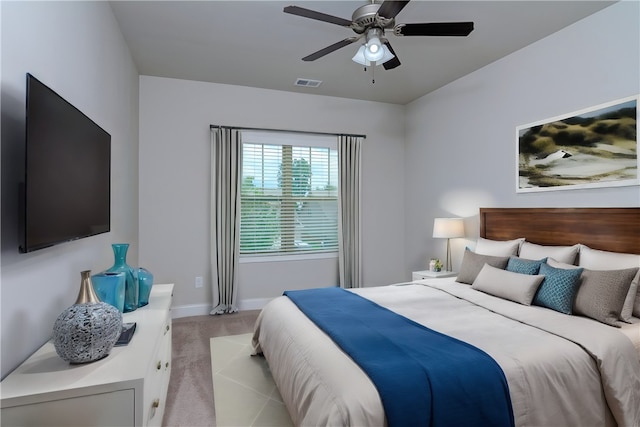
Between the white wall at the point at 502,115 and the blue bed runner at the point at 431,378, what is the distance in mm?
1988

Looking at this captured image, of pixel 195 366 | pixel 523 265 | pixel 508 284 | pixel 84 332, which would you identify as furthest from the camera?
pixel 195 366

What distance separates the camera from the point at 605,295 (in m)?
2.17

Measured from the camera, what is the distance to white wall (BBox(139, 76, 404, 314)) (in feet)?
13.5

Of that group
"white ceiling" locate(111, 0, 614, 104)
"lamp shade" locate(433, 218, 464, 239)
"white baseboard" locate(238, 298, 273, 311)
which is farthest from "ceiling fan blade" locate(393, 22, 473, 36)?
"white baseboard" locate(238, 298, 273, 311)

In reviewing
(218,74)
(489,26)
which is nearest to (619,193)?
(489,26)

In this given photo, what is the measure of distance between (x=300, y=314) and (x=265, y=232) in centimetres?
229

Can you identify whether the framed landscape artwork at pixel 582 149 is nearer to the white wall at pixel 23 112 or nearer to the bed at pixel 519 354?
the bed at pixel 519 354

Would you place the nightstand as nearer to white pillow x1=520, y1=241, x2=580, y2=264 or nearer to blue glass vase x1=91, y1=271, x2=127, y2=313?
white pillow x1=520, y1=241, x2=580, y2=264

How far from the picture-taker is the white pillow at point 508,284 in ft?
8.20

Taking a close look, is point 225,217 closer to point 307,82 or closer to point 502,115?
point 307,82

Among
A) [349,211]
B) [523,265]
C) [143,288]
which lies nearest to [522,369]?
[523,265]

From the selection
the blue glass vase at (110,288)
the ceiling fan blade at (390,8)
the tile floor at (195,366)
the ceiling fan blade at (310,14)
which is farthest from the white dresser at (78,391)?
the ceiling fan blade at (390,8)

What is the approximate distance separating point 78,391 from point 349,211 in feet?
12.8

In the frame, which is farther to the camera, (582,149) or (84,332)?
(582,149)
